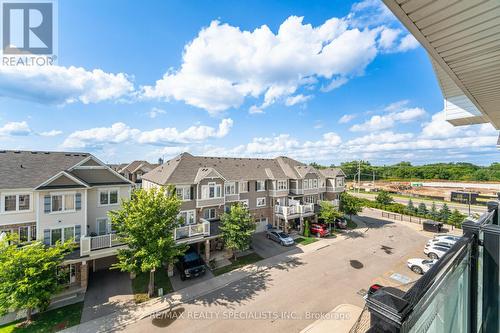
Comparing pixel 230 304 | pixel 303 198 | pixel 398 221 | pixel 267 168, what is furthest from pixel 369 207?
pixel 230 304

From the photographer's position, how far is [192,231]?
59.9ft

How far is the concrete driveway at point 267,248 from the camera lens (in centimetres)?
2098

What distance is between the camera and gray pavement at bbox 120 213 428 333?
11977mm

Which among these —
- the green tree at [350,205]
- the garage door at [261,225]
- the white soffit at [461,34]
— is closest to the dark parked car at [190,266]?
the garage door at [261,225]

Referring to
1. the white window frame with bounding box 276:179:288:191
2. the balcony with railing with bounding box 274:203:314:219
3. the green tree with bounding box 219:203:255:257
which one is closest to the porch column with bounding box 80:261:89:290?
the green tree with bounding box 219:203:255:257

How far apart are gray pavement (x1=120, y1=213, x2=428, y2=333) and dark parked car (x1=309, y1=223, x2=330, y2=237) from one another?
2.69 meters

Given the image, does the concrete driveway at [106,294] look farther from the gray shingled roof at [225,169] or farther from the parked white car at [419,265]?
the parked white car at [419,265]

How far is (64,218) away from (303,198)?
84.5ft

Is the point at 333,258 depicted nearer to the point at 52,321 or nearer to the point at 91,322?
the point at 91,322

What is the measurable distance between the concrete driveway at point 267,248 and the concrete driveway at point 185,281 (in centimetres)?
575

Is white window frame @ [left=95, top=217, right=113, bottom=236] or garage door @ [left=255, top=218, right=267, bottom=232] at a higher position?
Answer: white window frame @ [left=95, top=217, right=113, bottom=236]

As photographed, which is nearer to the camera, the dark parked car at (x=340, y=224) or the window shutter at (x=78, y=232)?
the window shutter at (x=78, y=232)

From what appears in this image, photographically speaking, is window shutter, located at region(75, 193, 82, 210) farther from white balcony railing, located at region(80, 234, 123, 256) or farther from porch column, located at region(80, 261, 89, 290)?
porch column, located at region(80, 261, 89, 290)

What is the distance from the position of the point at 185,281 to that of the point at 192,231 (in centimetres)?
380
